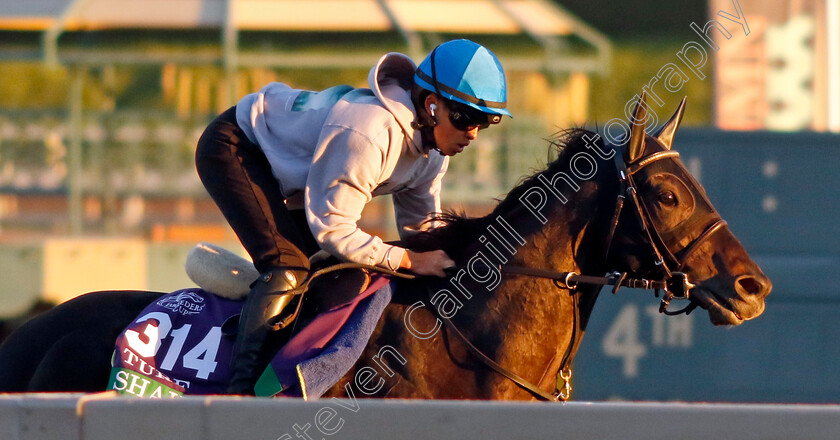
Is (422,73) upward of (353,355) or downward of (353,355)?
upward

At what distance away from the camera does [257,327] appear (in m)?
3.64

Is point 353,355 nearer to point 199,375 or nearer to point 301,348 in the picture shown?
point 301,348

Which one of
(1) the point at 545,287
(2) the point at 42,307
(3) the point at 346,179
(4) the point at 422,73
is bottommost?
(2) the point at 42,307

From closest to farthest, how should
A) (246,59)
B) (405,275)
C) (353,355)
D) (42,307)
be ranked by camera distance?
(353,355), (405,275), (42,307), (246,59)

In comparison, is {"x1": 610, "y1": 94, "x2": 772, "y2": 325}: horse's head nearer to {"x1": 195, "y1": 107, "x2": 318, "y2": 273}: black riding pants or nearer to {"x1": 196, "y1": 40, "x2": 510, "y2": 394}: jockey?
{"x1": 196, "y1": 40, "x2": 510, "y2": 394}: jockey

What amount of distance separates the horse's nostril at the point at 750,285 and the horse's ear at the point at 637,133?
608mm

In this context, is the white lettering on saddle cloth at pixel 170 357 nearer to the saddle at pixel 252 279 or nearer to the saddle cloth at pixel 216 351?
the saddle cloth at pixel 216 351

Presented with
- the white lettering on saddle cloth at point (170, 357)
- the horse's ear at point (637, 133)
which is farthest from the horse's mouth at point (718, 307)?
the white lettering on saddle cloth at point (170, 357)

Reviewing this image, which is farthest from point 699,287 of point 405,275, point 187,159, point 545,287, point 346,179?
point 187,159

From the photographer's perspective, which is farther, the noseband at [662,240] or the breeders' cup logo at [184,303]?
the breeders' cup logo at [184,303]

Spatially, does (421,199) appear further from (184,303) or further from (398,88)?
(184,303)

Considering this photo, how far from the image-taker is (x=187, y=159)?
10.8 meters

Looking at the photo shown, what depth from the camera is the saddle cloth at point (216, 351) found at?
3.58 metres

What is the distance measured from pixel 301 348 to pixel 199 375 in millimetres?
431
